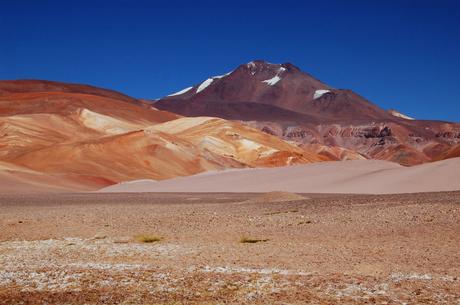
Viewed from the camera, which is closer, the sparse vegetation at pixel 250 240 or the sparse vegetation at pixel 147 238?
the sparse vegetation at pixel 250 240

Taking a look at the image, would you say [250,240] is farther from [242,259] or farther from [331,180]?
[331,180]

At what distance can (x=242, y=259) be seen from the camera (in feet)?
52.4

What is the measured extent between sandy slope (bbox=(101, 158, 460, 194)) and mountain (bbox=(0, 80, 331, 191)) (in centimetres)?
1369

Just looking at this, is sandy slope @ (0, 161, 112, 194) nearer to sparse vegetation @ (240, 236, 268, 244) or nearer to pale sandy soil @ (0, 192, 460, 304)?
pale sandy soil @ (0, 192, 460, 304)

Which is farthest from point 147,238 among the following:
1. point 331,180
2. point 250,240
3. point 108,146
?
point 108,146

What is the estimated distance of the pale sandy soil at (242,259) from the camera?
39.1 ft

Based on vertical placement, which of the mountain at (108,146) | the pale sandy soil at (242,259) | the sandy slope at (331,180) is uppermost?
the mountain at (108,146)

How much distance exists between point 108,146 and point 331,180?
50.1m

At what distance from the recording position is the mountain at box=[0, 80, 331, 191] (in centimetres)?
8825

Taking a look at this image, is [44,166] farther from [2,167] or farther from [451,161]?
[451,161]

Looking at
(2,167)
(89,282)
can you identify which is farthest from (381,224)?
(2,167)

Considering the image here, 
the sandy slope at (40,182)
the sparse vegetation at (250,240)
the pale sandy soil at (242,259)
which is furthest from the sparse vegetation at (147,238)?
the sandy slope at (40,182)

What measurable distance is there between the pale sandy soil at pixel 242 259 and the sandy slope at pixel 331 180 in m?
28.3

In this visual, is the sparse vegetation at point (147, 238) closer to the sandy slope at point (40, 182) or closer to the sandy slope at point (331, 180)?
the sandy slope at point (331, 180)
